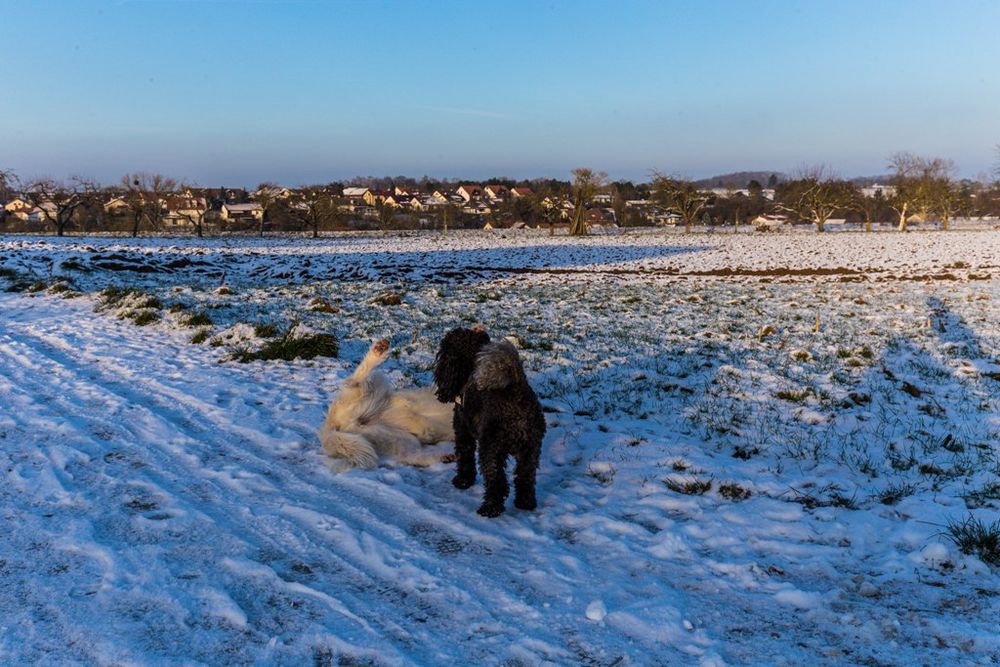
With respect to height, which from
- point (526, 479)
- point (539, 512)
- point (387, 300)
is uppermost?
point (387, 300)

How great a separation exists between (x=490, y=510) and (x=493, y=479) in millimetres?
228

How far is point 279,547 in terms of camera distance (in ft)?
12.4

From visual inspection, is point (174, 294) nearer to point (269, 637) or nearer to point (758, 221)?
point (269, 637)

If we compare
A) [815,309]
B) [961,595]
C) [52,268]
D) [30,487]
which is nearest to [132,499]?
[30,487]

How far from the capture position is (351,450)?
17.0 feet

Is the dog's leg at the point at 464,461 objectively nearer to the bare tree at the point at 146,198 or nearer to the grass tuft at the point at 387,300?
the grass tuft at the point at 387,300

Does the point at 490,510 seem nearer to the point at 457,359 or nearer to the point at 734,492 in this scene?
the point at 457,359

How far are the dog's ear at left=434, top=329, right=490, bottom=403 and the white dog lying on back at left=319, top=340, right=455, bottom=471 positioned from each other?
61cm

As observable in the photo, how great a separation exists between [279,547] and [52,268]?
70.0 feet

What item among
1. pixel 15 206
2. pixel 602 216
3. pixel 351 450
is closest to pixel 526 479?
pixel 351 450

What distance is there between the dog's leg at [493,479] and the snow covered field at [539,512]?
13 cm

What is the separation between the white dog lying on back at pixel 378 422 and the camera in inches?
206

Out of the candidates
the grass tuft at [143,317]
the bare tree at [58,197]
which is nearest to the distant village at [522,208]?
the bare tree at [58,197]

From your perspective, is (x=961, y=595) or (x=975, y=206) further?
(x=975, y=206)
